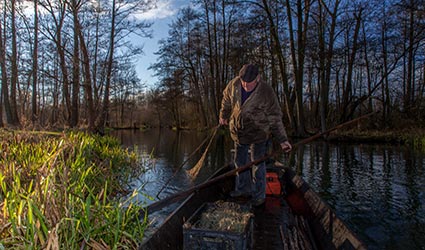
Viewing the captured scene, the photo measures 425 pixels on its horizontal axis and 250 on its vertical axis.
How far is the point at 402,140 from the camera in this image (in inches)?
639

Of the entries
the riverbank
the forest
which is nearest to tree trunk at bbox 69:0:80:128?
the forest

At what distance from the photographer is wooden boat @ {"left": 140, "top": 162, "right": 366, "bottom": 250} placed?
2535 millimetres

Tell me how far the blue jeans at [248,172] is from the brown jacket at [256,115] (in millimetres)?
166

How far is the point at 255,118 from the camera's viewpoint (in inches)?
160

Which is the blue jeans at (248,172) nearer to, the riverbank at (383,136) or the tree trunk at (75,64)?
the tree trunk at (75,64)

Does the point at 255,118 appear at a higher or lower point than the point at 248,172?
higher

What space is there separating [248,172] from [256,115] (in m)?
1.03

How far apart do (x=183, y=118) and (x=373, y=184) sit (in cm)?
3817

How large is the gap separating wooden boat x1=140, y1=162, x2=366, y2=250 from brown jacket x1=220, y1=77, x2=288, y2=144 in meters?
0.94

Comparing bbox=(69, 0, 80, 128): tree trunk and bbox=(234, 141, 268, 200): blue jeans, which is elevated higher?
bbox=(69, 0, 80, 128): tree trunk

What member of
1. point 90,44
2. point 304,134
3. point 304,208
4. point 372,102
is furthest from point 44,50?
point 372,102

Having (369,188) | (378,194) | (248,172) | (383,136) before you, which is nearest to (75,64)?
(248,172)

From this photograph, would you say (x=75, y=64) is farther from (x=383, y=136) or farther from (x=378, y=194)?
(x=383, y=136)

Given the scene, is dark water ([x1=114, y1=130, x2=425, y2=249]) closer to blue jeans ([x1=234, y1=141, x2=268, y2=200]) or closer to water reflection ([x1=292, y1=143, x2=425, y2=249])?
water reflection ([x1=292, y1=143, x2=425, y2=249])
